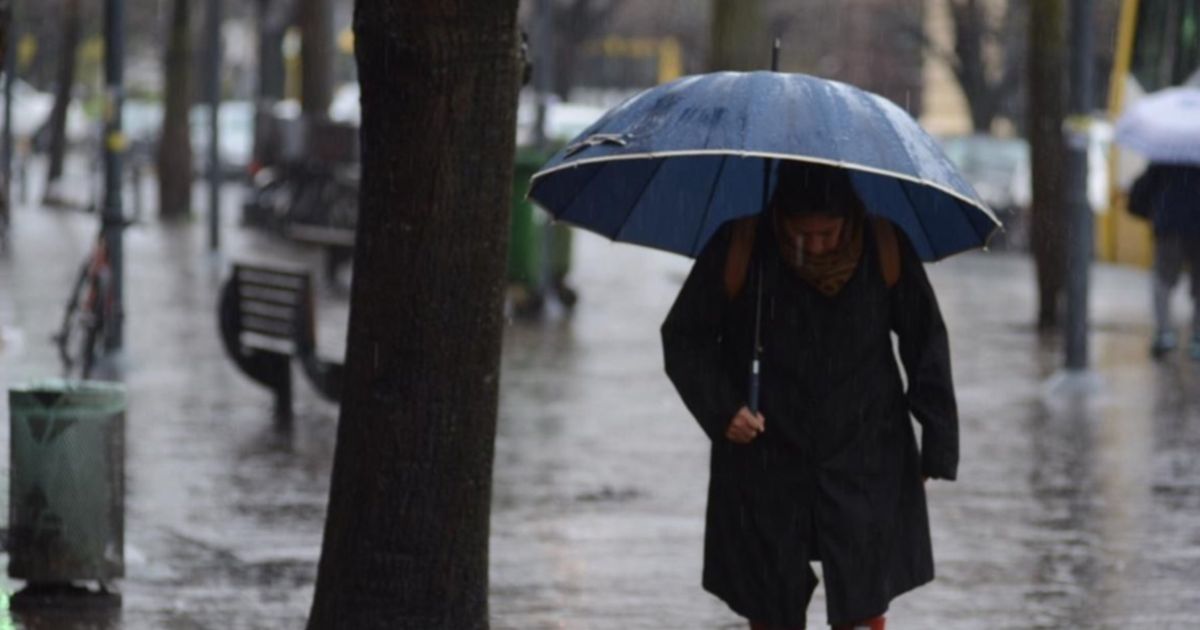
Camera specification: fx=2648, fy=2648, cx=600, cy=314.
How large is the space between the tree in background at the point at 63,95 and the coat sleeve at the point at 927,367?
36.1 meters

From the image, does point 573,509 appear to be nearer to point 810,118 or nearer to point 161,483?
point 161,483

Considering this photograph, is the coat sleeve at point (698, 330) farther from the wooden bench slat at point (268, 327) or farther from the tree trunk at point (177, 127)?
the tree trunk at point (177, 127)

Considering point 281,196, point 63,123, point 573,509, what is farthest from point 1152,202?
point 63,123

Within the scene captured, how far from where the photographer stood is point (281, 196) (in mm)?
34062

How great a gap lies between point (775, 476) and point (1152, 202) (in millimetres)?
11923

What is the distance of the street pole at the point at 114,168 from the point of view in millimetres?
15156

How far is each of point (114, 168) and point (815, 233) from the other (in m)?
10.0

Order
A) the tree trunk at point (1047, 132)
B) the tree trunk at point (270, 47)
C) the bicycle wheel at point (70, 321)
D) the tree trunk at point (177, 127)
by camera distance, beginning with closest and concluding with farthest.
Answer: the bicycle wheel at point (70, 321), the tree trunk at point (1047, 132), the tree trunk at point (177, 127), the tree trunk at point (270, 47)

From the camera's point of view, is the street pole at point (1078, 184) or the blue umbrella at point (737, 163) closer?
the blue umbrella at point (737, 163)

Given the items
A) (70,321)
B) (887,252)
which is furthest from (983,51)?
(887,252)

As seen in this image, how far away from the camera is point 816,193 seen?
5.99 metres

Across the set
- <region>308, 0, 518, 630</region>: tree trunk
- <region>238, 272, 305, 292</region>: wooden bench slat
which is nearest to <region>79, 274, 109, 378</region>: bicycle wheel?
<region>238, 272, 305, 292</region>: wooden bench slat

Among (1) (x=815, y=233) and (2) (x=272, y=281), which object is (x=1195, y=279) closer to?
(2) (x=272, y=281)

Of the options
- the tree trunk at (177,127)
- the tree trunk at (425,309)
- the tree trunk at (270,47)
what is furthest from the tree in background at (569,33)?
the tree trunk at (425,309)
